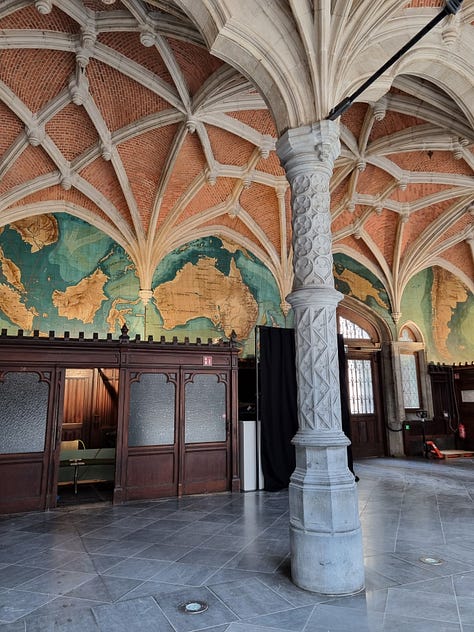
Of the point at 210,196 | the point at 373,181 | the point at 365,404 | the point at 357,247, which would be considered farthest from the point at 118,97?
the point at 365,404

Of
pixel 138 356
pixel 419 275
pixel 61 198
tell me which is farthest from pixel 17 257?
pixel 419 275

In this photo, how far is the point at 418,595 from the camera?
3348 mm

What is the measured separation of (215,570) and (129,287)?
752 cm

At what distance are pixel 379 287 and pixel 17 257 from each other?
394 inches

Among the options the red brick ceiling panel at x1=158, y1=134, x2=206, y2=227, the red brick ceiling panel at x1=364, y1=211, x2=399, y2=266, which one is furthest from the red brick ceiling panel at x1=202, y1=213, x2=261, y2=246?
the red brick ceiling panel at x1=364, y1=211, x2=399, y2=266

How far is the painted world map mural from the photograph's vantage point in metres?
9.45

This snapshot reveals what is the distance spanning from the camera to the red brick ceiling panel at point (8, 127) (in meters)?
7.70

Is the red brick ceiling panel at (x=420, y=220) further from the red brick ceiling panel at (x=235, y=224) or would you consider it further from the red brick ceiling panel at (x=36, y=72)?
the red brick ceiling panel at (x=36, y=72)

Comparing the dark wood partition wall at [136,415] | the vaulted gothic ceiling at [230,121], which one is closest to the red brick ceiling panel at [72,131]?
the vaulted gothic ceiling at [230,121]

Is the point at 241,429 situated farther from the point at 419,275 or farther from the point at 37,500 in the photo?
the point at 419,275

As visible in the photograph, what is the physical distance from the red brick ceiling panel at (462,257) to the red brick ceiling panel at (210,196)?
7681mm

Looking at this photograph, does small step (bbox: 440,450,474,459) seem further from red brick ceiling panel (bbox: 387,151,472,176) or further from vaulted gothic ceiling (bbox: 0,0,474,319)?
red brick ceiling panel (bbox: 387,151,472,176)

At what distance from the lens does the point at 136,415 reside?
7.25m

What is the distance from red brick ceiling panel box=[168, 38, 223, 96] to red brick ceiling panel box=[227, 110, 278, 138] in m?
1.07
